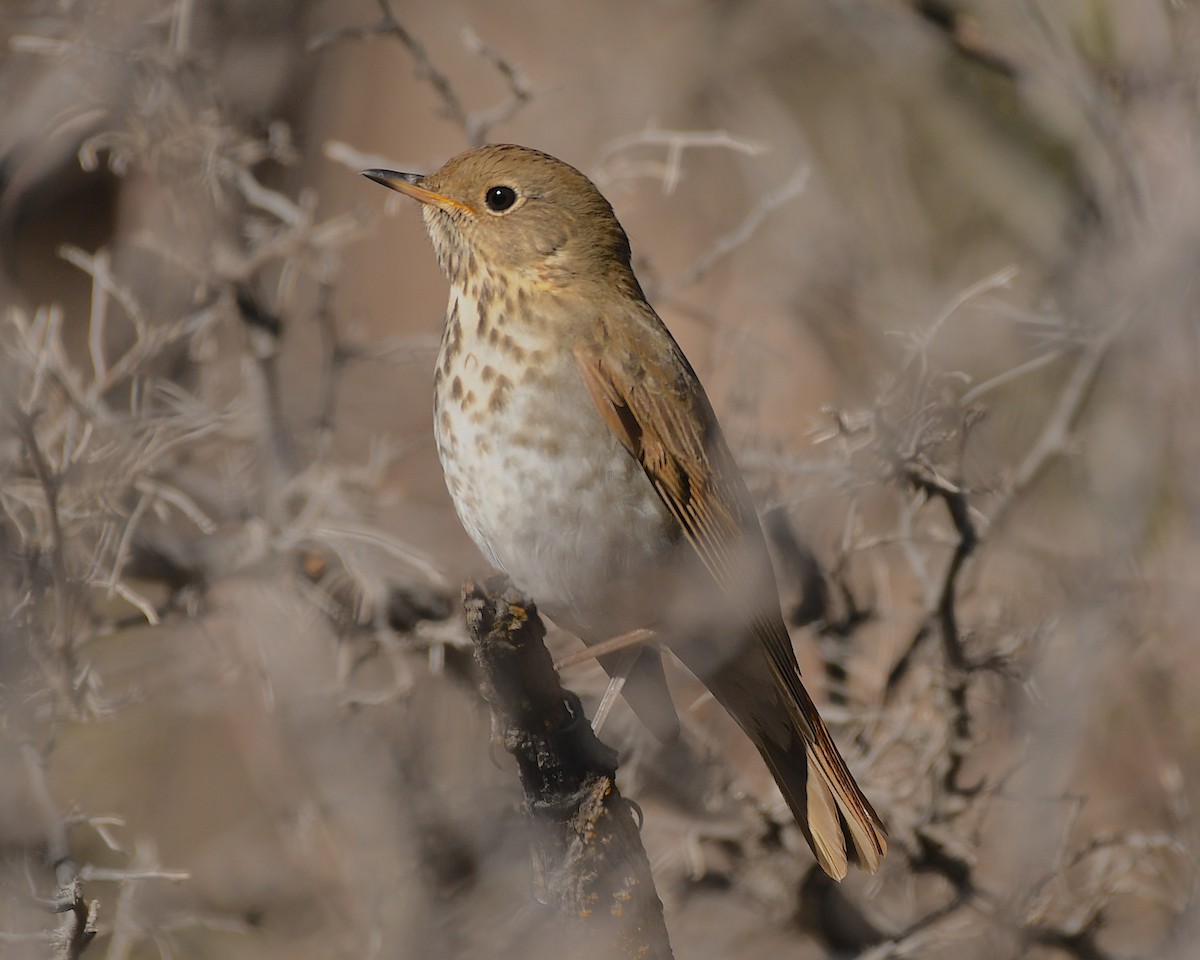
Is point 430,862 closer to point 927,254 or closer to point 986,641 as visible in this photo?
point 986,641

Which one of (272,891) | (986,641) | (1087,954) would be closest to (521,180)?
(986,641)

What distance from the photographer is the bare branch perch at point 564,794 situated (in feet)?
8.82

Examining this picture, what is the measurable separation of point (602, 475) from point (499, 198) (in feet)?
2.68

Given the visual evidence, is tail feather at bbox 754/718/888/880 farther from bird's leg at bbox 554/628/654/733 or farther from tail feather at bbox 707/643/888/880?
bird's leg at bbox 554/628/654/733

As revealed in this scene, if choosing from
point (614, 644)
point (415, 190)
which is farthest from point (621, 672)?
point (415, 190)

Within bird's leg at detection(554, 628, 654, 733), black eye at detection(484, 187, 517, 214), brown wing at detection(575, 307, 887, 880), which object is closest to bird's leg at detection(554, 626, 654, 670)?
bird's leg at detection(554, 628, 654, 733)

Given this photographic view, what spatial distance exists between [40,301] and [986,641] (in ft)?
13.2

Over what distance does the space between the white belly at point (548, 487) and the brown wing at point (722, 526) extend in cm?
Answer: 6

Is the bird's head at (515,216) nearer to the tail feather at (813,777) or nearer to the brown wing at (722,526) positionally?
the brown wing at (722,526)

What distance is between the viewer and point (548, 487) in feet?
9.86

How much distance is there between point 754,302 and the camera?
5.25m

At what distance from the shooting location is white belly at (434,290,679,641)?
3.01m

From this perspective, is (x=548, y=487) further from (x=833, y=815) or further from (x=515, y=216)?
(x=833, y=815)

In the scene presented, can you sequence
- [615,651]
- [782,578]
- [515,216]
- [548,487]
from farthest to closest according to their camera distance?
[782,578], [515,216], [615,651], [548,487]
